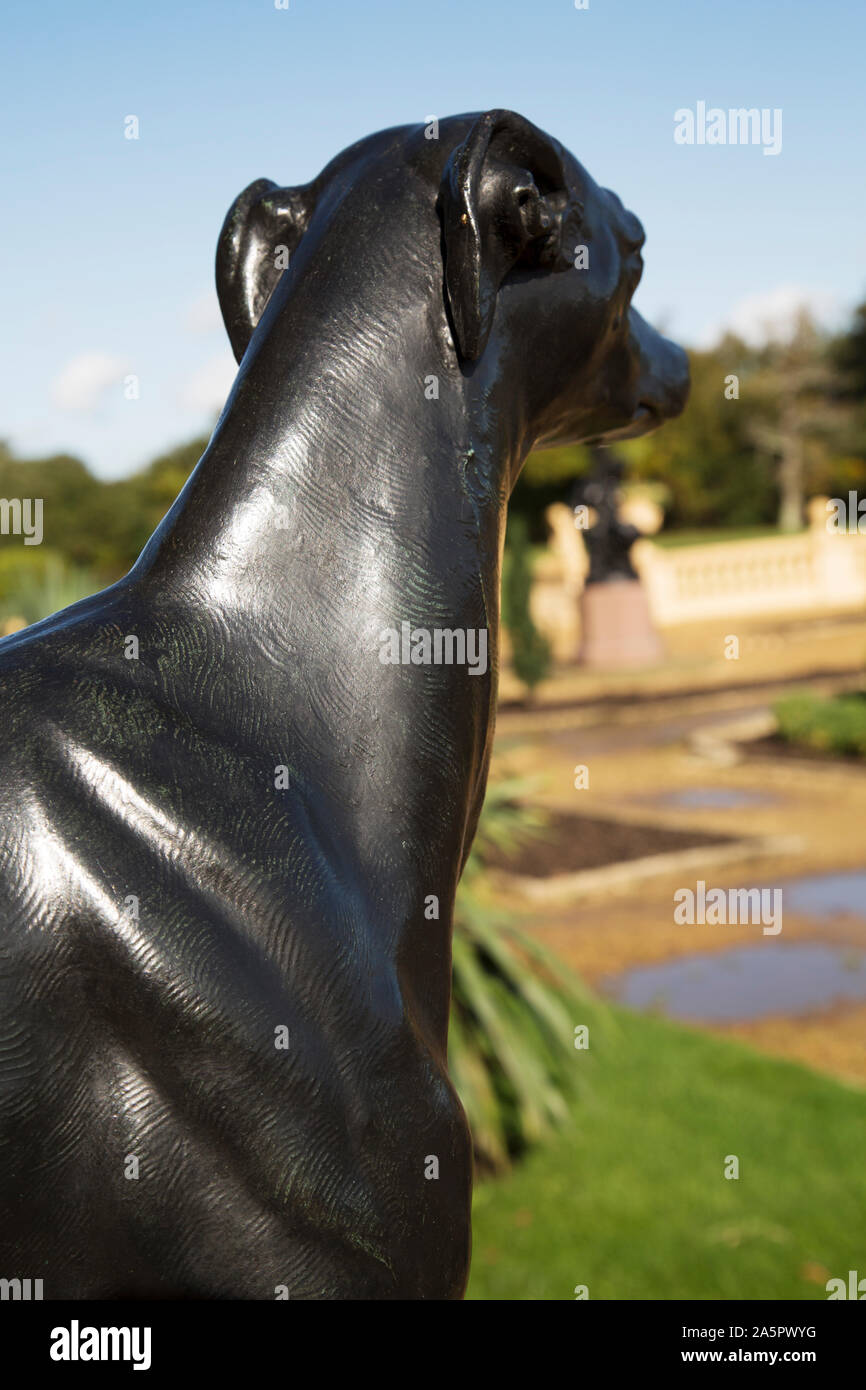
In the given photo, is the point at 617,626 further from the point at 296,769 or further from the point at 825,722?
the point at 296,769

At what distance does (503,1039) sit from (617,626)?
17.4 metres

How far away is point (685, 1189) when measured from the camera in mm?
5273

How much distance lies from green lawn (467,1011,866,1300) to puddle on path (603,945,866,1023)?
0.61 m

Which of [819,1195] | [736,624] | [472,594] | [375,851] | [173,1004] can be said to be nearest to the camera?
[173,1004]

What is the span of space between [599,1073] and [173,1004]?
5227 mm

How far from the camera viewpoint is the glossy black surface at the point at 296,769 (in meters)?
1.43

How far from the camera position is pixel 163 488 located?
37.9m

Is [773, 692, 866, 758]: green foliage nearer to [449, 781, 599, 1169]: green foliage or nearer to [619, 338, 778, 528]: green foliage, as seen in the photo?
[449, 781, 599, 1169]: green foliage

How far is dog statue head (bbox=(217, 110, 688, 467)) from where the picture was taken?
65.7 inches

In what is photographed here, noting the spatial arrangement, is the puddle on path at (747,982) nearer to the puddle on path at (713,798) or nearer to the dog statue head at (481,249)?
the puddle on path at (713,798)

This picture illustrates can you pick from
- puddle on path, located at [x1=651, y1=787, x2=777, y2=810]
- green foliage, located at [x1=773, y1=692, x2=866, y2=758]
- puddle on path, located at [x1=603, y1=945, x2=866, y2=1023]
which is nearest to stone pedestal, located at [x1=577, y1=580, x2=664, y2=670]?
green foliage, located at [x1=773, y1=692, x2=866, y2=758]
